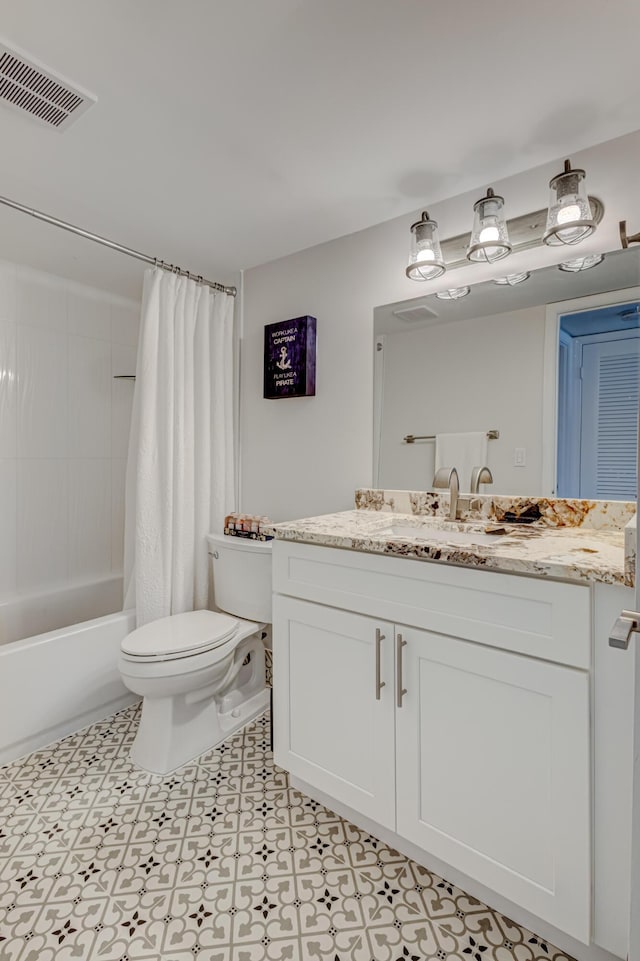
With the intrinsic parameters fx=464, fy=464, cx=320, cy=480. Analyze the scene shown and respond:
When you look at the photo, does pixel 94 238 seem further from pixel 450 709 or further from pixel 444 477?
pixel 450 709

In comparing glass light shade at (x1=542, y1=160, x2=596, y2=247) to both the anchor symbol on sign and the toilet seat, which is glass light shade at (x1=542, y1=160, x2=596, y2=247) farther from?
the toilet seat

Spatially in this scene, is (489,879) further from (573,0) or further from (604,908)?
(573,0)

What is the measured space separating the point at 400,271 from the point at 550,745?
5.48ft

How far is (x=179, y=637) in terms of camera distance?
1.73 m

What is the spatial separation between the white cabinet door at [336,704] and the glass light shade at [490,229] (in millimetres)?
1266

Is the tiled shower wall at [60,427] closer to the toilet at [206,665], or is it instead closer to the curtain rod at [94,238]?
the curtain rod at [94,238]

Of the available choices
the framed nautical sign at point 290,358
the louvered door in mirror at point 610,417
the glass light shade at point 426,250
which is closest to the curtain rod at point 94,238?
the framed nautical sign at point 290,358

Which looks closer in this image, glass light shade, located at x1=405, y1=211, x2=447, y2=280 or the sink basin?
the sink basin

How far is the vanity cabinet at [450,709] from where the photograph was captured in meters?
0.97

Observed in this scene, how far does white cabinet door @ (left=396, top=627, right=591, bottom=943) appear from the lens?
96 centimetres

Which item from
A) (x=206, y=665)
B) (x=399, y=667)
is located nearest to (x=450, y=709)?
(x=399, y=667)

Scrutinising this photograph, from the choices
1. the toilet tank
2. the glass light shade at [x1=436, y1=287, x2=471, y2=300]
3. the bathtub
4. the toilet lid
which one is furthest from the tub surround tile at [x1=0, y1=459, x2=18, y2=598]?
the glass light shade at [x1=436, y1=287, x2=471, y2=300]

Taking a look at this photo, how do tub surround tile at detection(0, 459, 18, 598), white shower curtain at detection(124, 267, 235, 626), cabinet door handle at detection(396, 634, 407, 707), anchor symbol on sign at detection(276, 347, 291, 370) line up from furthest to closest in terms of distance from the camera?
tub surround tile at detection(0, 459, 18, 598) → anchor symbol on sign at detection(276, 347, 291, 370) → white shower curtain at detection(124, 267, 235, 626) → cabinet door handle at detection(396, 634, 407, 707)

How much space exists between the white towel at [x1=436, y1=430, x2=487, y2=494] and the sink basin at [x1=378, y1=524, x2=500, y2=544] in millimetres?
249
